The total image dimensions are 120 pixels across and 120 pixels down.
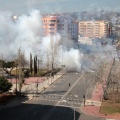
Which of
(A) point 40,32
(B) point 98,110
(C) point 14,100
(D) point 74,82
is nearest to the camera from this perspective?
(B) point 98,110

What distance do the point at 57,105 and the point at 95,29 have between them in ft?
395

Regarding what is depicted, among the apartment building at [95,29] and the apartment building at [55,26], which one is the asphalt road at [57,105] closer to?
the apartment building at [55,26]

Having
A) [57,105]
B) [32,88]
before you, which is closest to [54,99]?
[57,105]

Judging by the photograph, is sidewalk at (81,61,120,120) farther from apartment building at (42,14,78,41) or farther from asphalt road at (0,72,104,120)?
apartment building at (42,14,78,41)

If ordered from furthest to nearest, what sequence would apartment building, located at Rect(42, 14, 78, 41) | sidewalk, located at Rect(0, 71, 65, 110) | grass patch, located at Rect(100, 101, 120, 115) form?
apartment building, located at Rect(42, 14, 78, 41) → sidewalk, located at Rect(0, 71, 65, 110) → grass patch, located at Rect(100, 101, 120, 115)

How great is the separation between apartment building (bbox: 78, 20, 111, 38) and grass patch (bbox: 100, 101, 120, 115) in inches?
4466

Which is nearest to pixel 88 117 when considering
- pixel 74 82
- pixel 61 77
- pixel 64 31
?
pixel 74 82

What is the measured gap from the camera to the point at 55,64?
234ft

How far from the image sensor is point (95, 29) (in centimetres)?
15738

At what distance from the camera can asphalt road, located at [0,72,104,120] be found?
117 ft

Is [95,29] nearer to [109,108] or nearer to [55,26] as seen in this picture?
[55,26]

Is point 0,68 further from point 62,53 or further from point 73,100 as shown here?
point 73,100

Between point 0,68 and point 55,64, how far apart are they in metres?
12.3

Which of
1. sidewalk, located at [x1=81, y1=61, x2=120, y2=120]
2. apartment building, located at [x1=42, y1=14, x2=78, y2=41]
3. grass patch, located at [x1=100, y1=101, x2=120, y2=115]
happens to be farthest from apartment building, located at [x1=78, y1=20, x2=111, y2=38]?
grass patch, located at [x1=100, y1=101, x2=120, y2=115]
